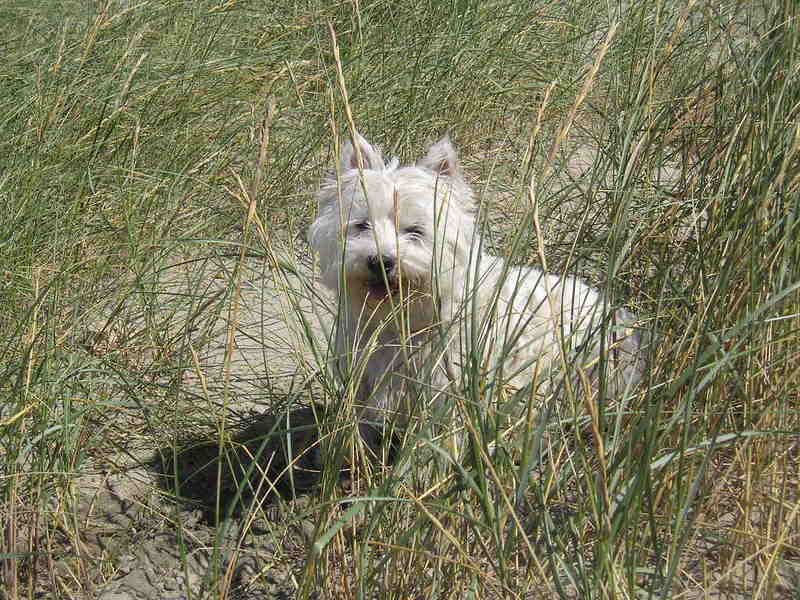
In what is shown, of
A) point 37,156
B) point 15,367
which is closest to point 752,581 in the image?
point 15,367

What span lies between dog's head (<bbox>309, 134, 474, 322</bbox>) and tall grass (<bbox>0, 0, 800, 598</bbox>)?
17cm

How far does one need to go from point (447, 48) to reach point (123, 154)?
165cm

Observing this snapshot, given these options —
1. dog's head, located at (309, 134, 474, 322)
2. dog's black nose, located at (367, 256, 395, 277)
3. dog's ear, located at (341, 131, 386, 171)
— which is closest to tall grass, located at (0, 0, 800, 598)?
dog's head, located at (309, 134, 474, 322)

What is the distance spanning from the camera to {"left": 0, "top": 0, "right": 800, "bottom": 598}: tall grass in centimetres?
188

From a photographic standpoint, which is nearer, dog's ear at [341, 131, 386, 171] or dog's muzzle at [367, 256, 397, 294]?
dog's muzzle at [367, 256, 397, 294]

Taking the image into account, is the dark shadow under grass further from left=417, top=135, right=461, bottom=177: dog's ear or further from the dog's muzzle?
left=417, top=135, right=461, bottom=177: dog's ear

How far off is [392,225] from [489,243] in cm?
37

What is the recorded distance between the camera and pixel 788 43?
2396mm

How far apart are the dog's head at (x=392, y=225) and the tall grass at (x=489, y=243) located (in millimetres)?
167

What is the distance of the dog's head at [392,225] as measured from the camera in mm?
3014

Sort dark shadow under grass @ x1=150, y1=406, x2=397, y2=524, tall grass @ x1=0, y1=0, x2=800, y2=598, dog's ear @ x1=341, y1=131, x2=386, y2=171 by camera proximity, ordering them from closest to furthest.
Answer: tall grass @ x1=0, y1=0, x2=800, y2=598 < dark shadow under grass @ x1=150, y1=406, x2=397, y2=524 < dog's ear @ x1=341, y1=131, x2=386, y2=171

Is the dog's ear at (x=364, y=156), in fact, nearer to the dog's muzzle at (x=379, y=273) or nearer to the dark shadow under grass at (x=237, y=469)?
the dog's muzzle at (x=379, y=273)

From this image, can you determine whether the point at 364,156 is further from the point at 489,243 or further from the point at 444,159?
the point at 489,243

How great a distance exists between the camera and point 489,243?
3.34 meters
